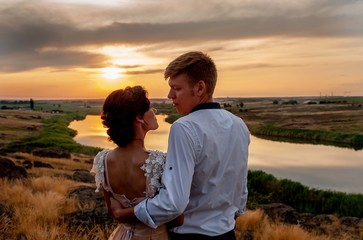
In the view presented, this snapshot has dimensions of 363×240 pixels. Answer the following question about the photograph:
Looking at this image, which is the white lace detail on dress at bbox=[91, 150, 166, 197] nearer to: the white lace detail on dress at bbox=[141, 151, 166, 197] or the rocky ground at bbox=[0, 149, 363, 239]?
the white lace detail on dress at bbox=[141, 151, 166, 197]

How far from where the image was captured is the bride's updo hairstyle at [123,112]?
2.43 meters

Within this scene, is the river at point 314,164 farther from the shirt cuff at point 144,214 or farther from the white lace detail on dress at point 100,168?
the shirt cuff at point 144,214

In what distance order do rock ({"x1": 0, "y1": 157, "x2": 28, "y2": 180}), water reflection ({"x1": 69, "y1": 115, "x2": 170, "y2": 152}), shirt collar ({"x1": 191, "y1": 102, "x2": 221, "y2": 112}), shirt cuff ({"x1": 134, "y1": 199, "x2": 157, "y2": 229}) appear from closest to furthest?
shirt cuff ({"x1": 134, "y1": 199, "x2": 157, "y2": 229}) → shirt collar ({"x1": 191, "y1": 102, "x2": 221, "y2": 112}) → rock ({"x1": 0, "y1": 157, "x2": 28, "y2": 180}) → water reflection ({"x1": 69, "y1": 115, "x2": 170, "y2": 152})

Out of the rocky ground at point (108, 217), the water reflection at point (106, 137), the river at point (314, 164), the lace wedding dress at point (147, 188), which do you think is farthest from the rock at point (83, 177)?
the lace wedding dress at point (147, 188)

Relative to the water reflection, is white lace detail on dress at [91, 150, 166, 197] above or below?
above

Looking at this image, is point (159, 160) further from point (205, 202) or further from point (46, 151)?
point (46, 151)

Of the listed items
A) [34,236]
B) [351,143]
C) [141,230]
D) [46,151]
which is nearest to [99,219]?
[34,236]

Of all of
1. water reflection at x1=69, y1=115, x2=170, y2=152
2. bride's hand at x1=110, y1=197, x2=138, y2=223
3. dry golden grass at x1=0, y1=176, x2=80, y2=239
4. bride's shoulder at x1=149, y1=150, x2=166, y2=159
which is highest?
bride's shoulder at x1=149, y1=150, x2=166, y2=159

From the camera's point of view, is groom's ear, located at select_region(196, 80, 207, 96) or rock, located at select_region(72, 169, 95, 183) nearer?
groom's ear, located at select_region(196, 80, 207, 96)

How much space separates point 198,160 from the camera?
2225 mm

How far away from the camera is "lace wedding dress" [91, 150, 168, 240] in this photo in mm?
2410

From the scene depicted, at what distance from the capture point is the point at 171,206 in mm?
2084

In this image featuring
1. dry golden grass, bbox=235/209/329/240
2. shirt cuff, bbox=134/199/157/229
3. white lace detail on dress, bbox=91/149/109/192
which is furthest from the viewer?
dry golden grass, bbox=235/209/329/240

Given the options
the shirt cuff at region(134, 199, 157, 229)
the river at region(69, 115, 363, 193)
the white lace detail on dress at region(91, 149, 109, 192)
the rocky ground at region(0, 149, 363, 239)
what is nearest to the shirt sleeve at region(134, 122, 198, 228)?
the shirt cuff at region(134, 199, 157, 229)
